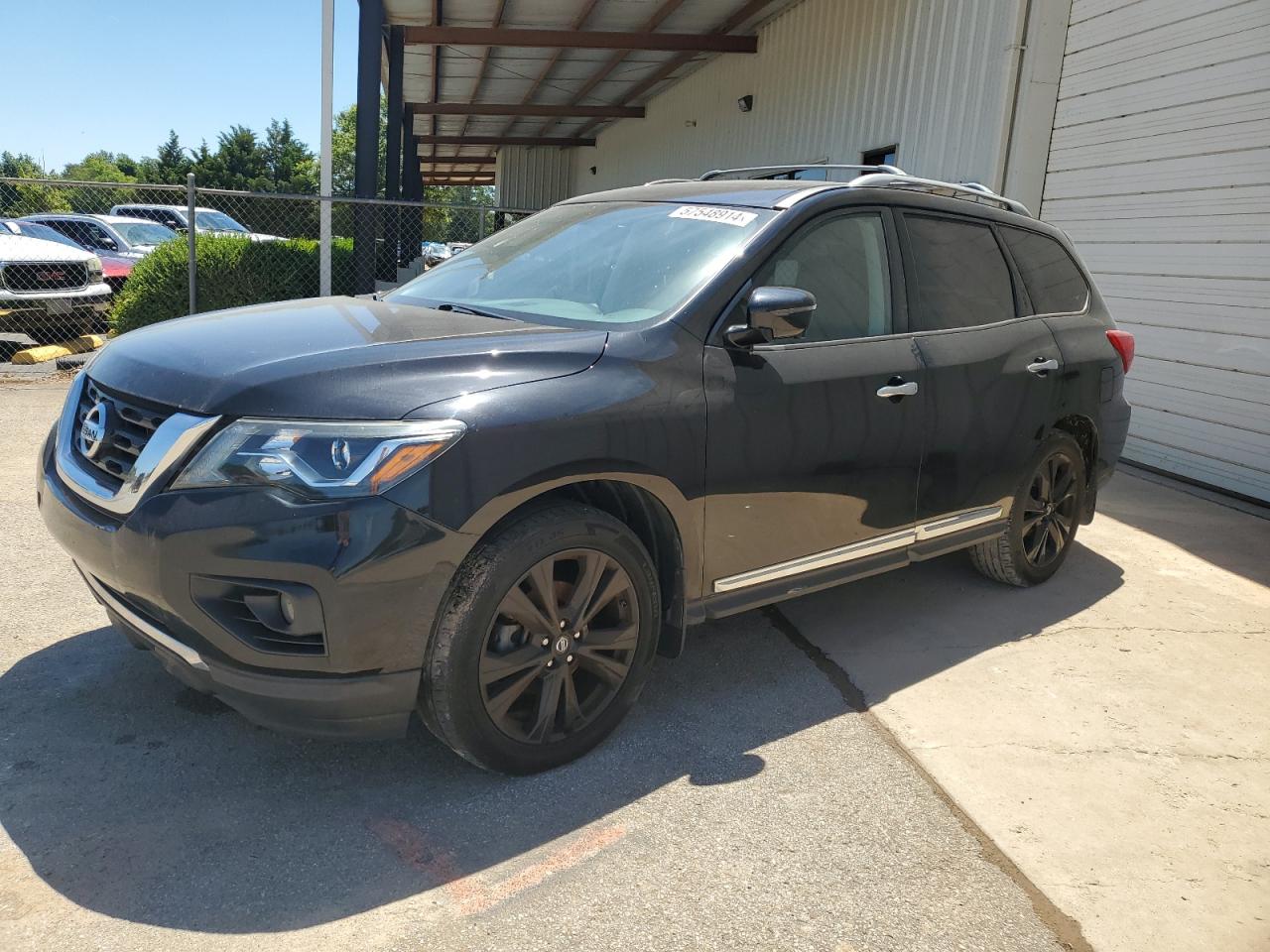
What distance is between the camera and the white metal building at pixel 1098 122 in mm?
7090

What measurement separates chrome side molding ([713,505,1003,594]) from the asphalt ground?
1.61ft

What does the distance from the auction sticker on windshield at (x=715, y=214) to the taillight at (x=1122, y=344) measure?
→ 244cm

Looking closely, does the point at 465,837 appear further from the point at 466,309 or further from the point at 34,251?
the point at 34,251

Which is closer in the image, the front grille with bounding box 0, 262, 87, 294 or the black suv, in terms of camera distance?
the black suv

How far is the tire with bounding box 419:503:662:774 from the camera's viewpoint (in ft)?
8.73

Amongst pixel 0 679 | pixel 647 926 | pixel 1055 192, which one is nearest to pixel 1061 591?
pixel 647 926

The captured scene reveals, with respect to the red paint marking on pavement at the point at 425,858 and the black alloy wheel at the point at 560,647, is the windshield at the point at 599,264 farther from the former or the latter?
the red paint marking on pavement at the point at 425,858

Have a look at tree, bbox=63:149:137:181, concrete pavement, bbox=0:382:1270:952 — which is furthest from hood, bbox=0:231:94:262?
tree, bbox=63:149:137:181

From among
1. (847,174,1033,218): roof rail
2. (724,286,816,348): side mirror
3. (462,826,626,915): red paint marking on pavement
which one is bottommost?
(462,826,626,915): red paint marking on pavement

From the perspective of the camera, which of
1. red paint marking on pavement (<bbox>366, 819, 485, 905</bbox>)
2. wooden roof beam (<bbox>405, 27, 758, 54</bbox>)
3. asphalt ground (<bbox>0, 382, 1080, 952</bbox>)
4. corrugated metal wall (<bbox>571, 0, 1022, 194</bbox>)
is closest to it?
asphalt ground (<bbox>0, 382, 1080, 952</bbox>)

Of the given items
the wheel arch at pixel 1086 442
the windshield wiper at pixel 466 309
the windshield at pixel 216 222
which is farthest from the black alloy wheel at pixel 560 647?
the windshield at pixel 216 222

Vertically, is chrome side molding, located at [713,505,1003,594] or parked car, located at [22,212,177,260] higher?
parked car, located at [22,212,177,260]

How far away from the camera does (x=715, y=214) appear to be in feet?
11.9

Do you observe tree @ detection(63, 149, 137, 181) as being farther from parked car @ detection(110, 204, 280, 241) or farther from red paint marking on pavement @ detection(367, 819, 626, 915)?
red paint marking on pavement @ detection(367, 819, 626, 915)
